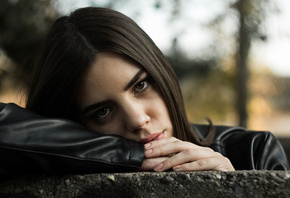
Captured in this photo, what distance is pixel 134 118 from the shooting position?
5.36ft

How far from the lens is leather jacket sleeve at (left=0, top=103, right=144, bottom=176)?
1251 millimetres

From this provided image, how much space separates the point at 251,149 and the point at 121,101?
3.19 ft

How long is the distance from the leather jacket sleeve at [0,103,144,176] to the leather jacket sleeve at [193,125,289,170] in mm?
978

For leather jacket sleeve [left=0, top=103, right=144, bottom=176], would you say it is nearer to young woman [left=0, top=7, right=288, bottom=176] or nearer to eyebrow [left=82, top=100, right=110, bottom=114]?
young woman [left=0, top=7, right=288, bottom=176]

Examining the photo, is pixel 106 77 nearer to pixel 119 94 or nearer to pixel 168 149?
pixel 119 94

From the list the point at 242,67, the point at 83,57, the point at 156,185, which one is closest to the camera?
the point at 156,185

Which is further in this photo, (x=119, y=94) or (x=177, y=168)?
(x=119, y=94)

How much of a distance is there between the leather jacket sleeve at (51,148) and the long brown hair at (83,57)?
436 mm

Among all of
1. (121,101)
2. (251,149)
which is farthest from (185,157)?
(251,149)

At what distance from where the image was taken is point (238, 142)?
2.28m

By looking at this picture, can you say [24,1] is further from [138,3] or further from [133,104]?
[133,104]

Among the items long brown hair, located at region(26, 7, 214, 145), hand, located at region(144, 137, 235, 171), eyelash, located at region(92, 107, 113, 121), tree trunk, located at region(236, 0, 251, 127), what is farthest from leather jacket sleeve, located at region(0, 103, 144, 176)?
tree trunk, located at region(236, 0, 251, 127)

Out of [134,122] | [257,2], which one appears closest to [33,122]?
[134,122]

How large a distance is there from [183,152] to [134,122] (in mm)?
308
